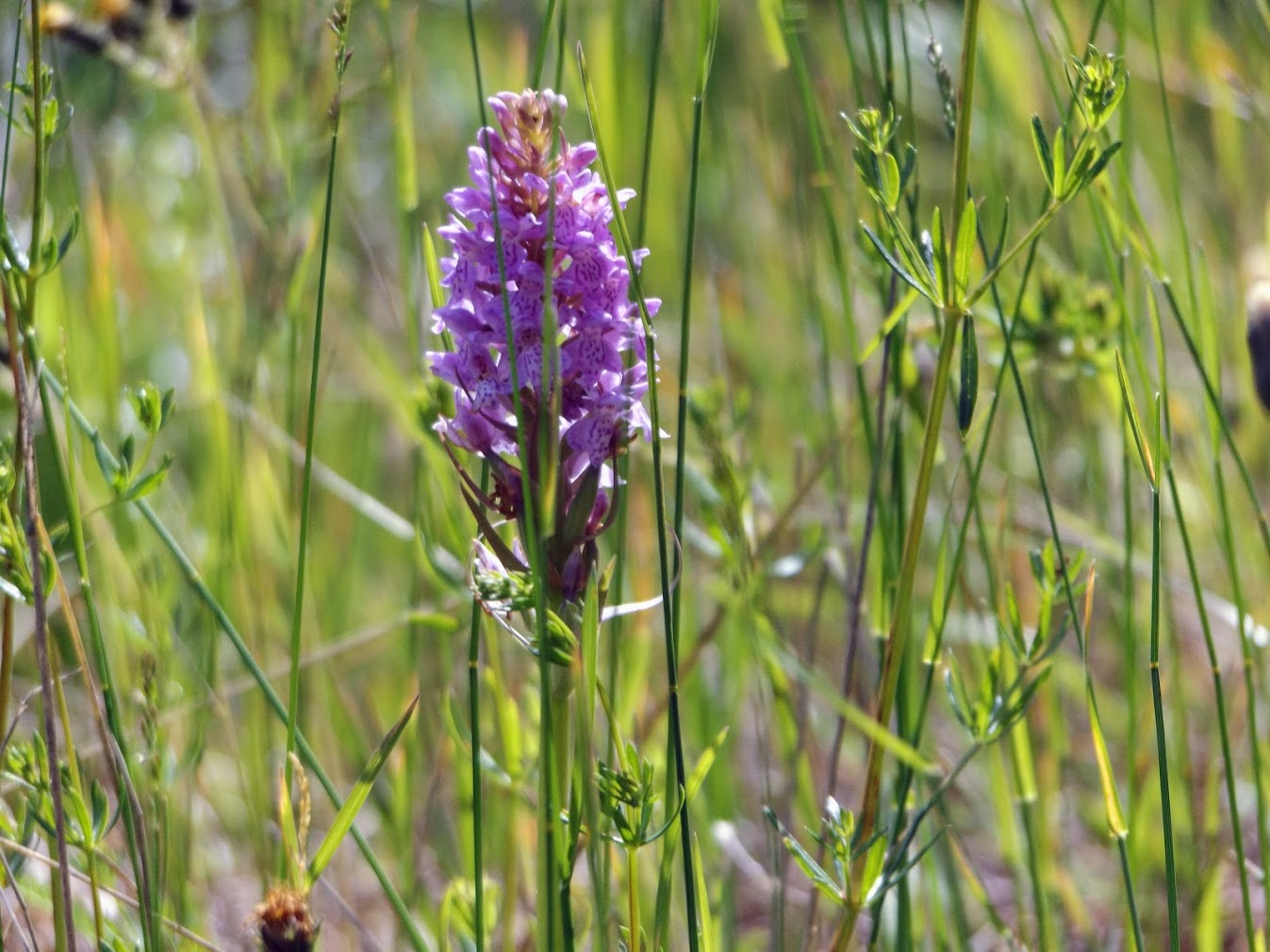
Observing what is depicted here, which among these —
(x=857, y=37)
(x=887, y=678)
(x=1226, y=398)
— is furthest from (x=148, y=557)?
(x=857, y=37)

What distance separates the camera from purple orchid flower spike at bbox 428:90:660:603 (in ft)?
2.84

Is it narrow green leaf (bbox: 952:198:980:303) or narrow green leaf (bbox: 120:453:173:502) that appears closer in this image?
narrow green leaf (bbox: 952:198:980:303)

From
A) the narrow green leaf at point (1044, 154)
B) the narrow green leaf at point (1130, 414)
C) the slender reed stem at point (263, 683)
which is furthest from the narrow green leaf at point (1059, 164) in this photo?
the slender reed stem at point (263, 683)

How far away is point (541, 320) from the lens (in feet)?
2.88

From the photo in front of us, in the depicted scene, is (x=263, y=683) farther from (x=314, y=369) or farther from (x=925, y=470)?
(x=925, y=470)

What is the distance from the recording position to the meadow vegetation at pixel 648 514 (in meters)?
0.88

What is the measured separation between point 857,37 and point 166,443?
2.15m

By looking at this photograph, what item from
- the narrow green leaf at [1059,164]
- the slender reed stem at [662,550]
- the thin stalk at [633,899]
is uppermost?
the narrow green leaf at [1059,164]

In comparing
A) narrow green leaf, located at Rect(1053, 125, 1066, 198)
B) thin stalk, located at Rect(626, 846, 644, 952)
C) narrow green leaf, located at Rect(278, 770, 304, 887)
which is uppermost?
narrow green leaf, located at Rect(1053, 125, 1066, 198)

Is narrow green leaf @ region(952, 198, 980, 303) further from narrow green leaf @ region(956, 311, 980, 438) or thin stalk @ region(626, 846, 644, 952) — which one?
thin stalk @ region(626, 846, 644, 952)

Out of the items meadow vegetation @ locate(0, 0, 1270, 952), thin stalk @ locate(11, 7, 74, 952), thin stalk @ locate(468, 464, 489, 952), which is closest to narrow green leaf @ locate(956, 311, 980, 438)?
meadow vegetation @ locate(0, 0, 1270, 952)

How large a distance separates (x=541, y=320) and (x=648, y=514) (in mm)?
1035

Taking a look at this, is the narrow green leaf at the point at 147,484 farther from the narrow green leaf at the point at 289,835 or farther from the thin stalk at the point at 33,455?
the narrow green leaf at the point at 289,835

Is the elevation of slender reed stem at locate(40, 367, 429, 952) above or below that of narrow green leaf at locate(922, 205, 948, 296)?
below
